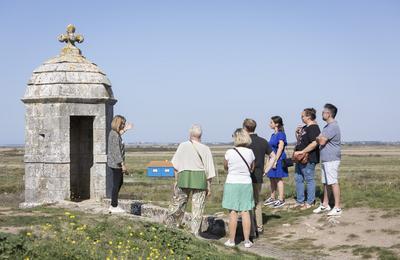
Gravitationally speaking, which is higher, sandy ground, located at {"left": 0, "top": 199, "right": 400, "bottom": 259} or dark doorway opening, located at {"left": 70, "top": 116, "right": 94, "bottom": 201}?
dark doorway opening, located at {"left": 70, "top": 116, "right": 94, "bottom": 201}

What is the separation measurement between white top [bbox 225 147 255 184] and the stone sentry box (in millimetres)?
4644

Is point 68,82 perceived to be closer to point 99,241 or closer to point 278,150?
point 278,150

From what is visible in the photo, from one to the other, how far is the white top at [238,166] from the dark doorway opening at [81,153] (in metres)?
5.73

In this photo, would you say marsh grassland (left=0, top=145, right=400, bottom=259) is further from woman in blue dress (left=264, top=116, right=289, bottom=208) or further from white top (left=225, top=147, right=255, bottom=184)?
white top (left=225, top=147, right=255, bottom=184)

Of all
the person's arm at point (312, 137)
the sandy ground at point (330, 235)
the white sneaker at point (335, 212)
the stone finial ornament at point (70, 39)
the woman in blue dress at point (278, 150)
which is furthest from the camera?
the stone finial ornament at point (70, 39)

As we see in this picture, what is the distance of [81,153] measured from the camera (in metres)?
13.1

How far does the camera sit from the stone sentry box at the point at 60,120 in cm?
1166

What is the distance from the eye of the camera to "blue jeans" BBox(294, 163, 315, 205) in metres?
10.7

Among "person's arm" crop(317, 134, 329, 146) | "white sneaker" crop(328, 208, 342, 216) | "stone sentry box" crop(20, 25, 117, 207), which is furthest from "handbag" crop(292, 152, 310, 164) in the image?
"stone sentry box" crop(20, 25, 117, 207)

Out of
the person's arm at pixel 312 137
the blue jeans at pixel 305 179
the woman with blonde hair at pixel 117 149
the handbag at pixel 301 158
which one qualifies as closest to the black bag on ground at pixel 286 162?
the blue jeans at pixel 305 179

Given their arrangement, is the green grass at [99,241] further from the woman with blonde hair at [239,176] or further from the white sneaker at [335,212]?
the white sneaker at [335,212]

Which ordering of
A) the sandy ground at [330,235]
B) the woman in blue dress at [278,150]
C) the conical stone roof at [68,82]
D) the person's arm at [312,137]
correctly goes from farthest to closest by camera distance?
the conical stone roof at [68,82], the woman in blue dress at [278,150], the person's arm at [312,137], the sandy ground at [330,235]

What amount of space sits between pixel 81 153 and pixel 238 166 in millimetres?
6147

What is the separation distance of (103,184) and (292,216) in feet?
14.6
